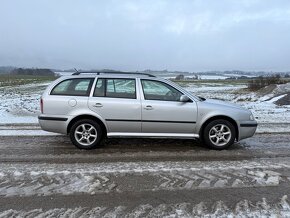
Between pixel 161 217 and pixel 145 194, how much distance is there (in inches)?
30.2

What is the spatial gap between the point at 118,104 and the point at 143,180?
247cm

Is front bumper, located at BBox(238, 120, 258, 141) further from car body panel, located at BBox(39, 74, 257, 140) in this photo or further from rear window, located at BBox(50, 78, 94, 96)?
rear window, located at BBox(50, 78, 94, 96)

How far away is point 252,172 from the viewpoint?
19.1ft

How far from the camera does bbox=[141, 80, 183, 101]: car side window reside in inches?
299

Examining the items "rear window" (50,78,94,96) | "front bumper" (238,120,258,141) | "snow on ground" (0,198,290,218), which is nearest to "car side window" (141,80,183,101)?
"rear window" (50,78,94,96)

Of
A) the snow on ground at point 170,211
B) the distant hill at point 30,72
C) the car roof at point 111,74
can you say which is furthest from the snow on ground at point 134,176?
the distant hill at point 30,72

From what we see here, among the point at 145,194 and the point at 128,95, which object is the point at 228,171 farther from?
the point at 128,95

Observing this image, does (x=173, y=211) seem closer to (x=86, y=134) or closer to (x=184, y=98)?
(x=184, y=98)

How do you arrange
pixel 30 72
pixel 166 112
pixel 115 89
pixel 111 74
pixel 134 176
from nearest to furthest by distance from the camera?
pixel 134 176, pixel 166 112, pixel 115 89, pixel 111 74, pixel 30 72

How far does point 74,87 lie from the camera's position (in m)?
7.63

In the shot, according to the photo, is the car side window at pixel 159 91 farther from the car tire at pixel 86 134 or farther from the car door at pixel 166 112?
the car tire at pixel 86 134

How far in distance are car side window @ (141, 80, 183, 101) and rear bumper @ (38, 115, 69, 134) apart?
6.11ft

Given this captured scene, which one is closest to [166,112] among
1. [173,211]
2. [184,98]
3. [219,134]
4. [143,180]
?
[184,98]

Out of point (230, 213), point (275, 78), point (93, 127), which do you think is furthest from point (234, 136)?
point (275, 78)
